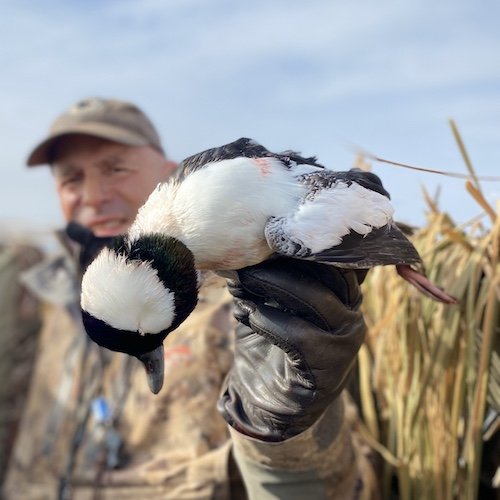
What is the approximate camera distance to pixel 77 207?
1.96 meters

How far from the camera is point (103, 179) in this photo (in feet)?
6.44

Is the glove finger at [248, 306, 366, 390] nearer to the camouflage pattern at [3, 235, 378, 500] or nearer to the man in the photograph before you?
the man

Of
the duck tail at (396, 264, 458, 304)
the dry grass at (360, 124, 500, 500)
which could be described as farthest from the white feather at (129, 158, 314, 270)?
the dry grass at (360, 124, 500, 500)

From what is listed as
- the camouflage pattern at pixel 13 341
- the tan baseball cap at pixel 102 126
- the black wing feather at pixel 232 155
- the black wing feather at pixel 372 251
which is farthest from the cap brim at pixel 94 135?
the black wing feather at pixel 372 251

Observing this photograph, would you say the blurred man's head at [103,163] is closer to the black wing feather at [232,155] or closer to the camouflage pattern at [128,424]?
the camouflage pattern at [128,424]

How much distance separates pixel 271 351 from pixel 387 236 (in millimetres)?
271

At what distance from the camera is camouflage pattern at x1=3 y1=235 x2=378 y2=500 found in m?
1.60

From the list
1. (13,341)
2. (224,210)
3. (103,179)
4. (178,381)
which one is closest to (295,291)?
(224,210)

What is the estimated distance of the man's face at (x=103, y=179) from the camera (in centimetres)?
192

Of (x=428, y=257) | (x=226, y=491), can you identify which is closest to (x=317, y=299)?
(x=428, y=257)

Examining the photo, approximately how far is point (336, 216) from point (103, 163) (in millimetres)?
1166

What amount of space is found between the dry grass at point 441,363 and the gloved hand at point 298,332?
12.2 inches

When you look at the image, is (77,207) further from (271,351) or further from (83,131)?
(271,351)

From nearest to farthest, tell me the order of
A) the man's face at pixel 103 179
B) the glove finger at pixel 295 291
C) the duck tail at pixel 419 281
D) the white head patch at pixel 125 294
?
the white head patch at pixel 125 294
the glove finger at pixel 295 291
the duck tail at pixel 419 281
the man's face at pixel 103 179
